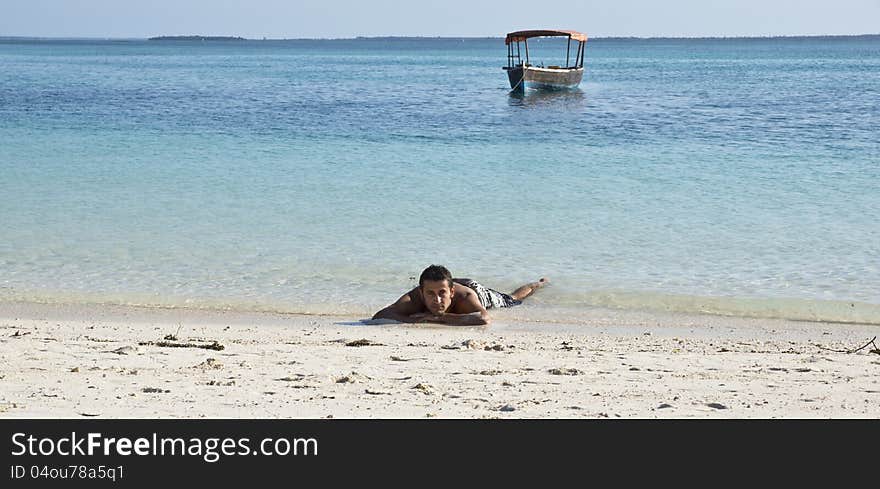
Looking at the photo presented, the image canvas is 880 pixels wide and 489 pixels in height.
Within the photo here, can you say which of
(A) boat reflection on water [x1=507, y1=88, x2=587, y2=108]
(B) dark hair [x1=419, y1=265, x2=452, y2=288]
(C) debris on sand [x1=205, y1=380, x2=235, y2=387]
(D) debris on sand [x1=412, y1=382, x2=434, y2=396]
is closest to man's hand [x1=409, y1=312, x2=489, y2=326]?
(B) dark hair [x1=419, y1=265, x2=452, y2=288]

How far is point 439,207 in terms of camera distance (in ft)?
46.2

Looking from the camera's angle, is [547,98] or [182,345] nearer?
[182,345]

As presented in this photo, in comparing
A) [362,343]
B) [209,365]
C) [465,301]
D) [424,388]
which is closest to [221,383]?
[209,365]

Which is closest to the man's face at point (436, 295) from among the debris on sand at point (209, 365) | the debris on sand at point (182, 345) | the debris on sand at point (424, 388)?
the debris on sand at point (182, 345)

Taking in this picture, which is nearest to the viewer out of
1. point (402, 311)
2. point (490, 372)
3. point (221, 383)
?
point (221, 383)

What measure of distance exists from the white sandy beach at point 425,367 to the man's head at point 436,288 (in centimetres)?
22

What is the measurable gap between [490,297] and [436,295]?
0.84 meters

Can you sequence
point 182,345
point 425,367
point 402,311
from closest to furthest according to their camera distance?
point 425,367 < point 182,345 < point 402,311

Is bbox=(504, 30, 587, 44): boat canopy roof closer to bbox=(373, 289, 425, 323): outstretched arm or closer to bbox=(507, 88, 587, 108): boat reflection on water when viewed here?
bbox=(507, 88, 587, 108): boat reflection on water

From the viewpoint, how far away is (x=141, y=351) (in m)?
6.43

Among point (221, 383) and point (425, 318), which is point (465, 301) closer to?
point (425, 318)

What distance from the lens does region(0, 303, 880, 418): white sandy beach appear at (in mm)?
4859

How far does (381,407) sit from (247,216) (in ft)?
29.1
